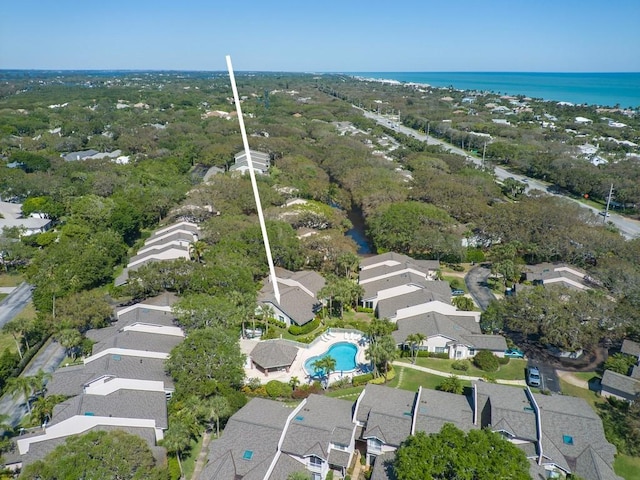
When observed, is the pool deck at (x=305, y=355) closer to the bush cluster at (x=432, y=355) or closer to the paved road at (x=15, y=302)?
the bush cluster at (x=432, y=355)

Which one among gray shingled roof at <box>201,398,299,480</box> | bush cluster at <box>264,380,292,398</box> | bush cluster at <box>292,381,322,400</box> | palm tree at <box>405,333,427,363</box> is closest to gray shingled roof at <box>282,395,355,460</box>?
gray shingled roof at <box>201,398,299,480</box>

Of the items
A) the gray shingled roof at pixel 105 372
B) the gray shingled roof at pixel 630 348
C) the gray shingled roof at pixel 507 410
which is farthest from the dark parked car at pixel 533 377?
the gray shingled roof at pixel 105 372

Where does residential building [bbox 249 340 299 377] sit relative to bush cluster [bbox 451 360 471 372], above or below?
above

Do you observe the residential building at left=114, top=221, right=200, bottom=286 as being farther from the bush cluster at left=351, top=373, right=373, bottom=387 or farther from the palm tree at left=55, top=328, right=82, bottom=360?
the bush cluster at left=351, top=373, right=373, bottom=387

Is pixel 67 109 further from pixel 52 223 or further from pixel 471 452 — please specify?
pixel 471 452

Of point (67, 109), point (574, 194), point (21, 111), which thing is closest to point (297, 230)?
point (574, 194)

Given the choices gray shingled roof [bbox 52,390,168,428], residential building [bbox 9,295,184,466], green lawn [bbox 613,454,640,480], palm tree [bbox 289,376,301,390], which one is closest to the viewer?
green lawn [bbox 613,454,640,480]

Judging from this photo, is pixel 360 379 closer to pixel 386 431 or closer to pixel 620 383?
pixel 386 431

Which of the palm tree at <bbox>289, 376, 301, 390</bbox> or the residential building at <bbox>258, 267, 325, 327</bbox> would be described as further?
the residential building at <bbox>258, 267, 325, 327</bbox>
